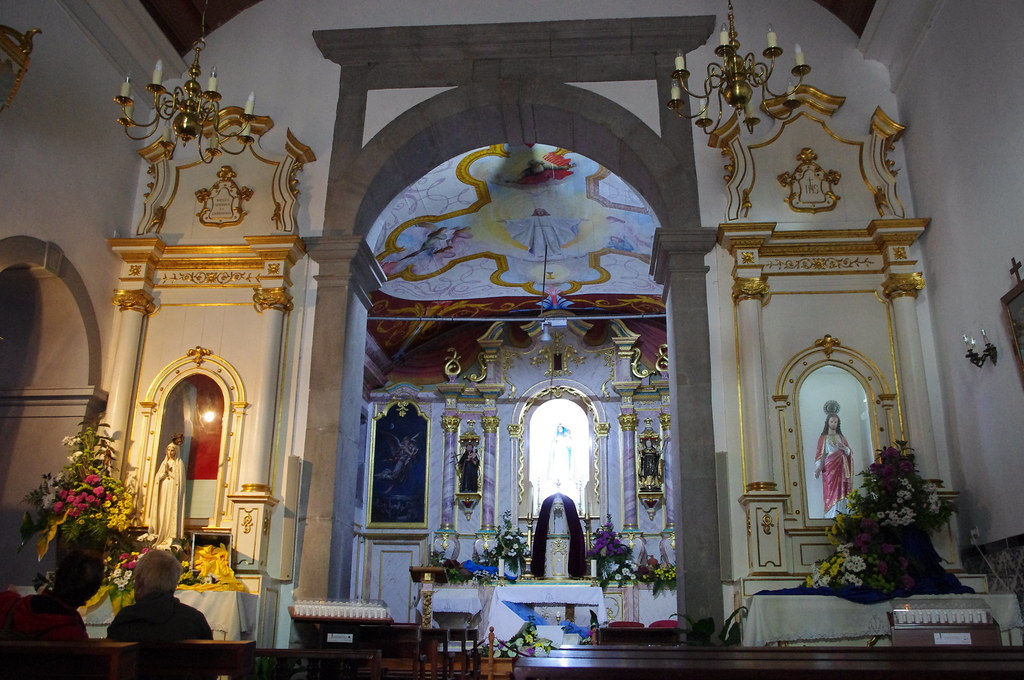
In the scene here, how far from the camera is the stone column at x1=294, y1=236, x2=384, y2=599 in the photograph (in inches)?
287

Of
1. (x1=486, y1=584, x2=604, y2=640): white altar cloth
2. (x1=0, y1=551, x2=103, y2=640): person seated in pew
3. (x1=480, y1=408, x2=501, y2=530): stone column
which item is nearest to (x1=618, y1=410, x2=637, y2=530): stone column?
(x1=480, y1=408, x2=501, y2=530): stone column

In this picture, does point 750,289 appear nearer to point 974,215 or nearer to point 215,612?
point 974,215

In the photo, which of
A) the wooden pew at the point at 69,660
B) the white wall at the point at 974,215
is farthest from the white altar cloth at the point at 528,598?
the wooden pew at the point at 69,660

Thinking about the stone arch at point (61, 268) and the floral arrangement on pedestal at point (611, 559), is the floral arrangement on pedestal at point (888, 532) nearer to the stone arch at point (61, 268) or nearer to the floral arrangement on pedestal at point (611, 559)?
the stone arch at point (61, 268)

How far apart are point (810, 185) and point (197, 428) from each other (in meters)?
5.69

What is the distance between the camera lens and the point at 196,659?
332 centimetres

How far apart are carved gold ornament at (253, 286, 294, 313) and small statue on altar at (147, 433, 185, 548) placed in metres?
1.42

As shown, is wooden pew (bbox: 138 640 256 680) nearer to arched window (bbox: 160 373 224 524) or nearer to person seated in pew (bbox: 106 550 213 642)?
person seated in pew (bbox: 106 550 213 642)

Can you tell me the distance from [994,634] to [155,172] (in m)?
7.64

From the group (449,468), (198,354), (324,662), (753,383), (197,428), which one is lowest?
(324,662)

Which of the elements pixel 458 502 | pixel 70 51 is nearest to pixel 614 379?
pixel 458 502

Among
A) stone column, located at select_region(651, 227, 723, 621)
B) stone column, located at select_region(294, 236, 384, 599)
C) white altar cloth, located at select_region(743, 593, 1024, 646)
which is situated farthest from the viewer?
stone column, located at select_region(294, 236, 384, 599)

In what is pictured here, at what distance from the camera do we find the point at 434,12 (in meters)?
8.91

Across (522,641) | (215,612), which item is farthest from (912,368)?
(215,612)
